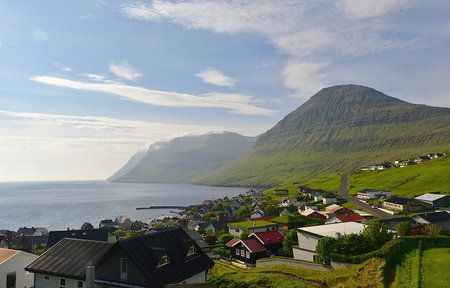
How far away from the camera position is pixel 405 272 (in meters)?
28.1

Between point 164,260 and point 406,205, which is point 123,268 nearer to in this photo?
point 164,260

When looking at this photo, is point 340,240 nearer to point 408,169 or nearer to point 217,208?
point 217,208

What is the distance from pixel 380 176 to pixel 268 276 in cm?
16414

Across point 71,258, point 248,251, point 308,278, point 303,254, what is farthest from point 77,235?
point 308,278

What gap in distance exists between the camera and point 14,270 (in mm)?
35281

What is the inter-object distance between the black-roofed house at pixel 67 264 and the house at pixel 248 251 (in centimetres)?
3312

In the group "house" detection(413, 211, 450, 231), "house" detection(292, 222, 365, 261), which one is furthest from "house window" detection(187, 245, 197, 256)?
"house" detection(413, 211, 450, 231)

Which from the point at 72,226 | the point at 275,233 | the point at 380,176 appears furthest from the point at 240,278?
the point at 380,176

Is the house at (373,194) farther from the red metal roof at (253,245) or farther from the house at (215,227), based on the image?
the red metal roof at (253,245)

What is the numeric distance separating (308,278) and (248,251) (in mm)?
27899

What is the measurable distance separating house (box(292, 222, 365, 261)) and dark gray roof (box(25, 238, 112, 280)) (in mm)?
30026

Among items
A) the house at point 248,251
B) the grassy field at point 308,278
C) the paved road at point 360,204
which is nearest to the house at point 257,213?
the paved road at point 360,204

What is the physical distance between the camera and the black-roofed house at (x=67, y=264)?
30766 millimetres

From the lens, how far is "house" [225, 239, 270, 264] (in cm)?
6028
